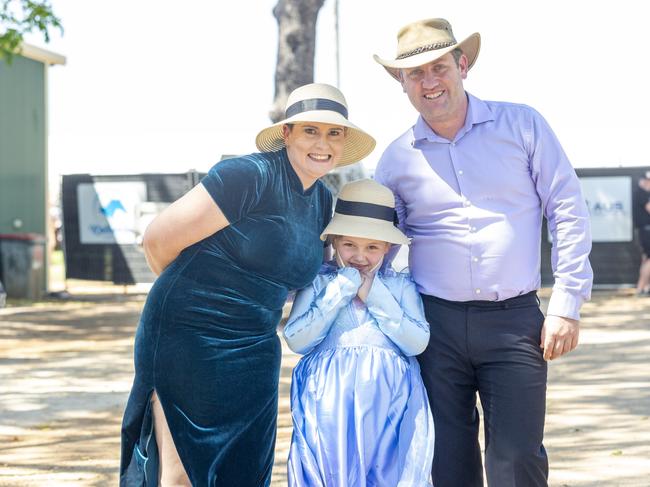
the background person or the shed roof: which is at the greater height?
the shed roof

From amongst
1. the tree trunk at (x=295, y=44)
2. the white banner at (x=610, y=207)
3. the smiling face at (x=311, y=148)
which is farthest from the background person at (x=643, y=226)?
the smiling face at (x=311, y=148)

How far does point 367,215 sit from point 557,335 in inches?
31.6

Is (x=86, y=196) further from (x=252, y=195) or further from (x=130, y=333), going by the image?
(x=252, y=195)

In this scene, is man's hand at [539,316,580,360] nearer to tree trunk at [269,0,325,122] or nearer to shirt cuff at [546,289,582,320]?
shirt cuff at [546,289,582,320]

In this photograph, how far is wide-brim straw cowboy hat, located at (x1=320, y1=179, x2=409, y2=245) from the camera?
3967 mm

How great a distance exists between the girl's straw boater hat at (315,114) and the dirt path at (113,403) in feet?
7.52

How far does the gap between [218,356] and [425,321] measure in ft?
2.49

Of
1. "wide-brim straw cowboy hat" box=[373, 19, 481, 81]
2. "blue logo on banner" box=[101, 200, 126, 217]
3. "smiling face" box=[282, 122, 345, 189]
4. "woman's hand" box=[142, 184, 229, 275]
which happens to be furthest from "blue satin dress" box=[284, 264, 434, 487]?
"blue logo on banner" box=[101, 200, 126, 217]

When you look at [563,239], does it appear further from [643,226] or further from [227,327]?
[643,226]

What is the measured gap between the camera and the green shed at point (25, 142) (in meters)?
17.7

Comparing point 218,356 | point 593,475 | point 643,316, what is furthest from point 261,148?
point 643,316

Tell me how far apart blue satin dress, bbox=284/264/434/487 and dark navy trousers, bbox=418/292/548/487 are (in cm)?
10

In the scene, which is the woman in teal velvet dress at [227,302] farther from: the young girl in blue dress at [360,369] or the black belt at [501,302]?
the black belt at [501,302]

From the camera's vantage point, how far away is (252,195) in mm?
3713
